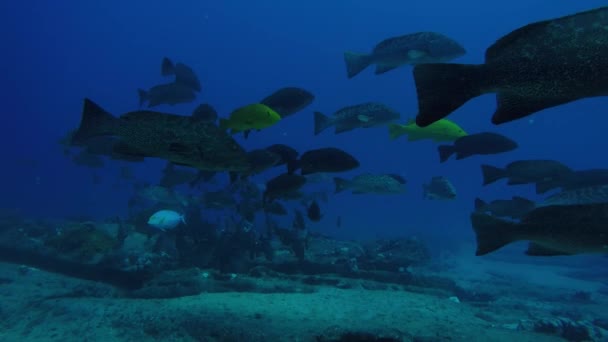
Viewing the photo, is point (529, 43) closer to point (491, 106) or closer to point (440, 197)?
point (440, 197)

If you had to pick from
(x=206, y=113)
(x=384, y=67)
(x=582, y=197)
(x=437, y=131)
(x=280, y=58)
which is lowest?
(x=582, y=197)

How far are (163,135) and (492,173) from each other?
5.64m

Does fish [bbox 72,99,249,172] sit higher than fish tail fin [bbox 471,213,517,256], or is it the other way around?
fish [bbox 72,99,249,172]

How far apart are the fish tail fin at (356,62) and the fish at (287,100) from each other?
6.02ft

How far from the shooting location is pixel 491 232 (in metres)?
2.81

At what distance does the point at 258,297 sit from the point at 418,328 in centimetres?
276

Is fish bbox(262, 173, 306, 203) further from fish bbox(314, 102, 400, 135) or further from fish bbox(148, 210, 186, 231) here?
fish bbox(148, 210, 186, 231)

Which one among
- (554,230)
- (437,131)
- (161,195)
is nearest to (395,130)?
(437,131)

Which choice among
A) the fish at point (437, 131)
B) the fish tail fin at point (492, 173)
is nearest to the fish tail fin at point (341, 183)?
the fish at point (437, 131)

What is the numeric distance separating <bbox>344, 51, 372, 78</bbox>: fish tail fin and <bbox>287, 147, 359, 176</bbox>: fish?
2324 millimetres

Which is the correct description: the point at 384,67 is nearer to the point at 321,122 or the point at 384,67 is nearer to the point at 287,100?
the point at 321,122

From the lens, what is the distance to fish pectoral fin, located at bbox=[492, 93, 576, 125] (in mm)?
1707

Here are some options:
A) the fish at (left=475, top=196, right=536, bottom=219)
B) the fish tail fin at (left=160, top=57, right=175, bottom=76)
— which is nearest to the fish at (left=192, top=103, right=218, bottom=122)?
the fish tail fin at (left=160, top=57, right=175, bottom=76)

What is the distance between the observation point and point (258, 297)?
620cm
